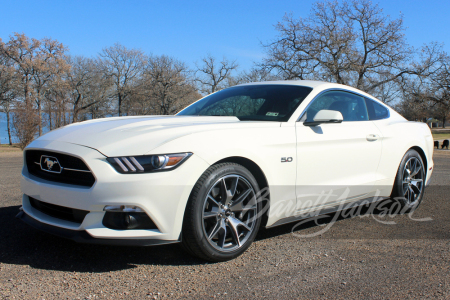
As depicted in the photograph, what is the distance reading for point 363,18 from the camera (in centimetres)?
3152

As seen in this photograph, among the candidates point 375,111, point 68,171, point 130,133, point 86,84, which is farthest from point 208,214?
point 86,84

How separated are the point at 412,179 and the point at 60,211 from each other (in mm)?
4138

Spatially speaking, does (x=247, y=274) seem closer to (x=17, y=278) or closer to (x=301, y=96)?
(x=17, y=278)

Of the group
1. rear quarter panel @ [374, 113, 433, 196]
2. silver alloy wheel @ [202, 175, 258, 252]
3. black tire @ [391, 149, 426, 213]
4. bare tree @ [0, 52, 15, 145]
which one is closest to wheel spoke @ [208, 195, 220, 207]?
silver alloy wheel @ [202, 175, 258, 252]

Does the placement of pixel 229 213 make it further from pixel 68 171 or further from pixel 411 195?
pixel 411 195

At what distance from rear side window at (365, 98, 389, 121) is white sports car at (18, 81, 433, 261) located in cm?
27

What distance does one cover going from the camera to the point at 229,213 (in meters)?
3.01

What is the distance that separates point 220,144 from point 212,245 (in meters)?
0.77

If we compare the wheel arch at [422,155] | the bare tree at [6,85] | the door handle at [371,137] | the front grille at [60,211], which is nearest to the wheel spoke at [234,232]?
the front grille at [60,211]

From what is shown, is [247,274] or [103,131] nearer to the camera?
[247,274]

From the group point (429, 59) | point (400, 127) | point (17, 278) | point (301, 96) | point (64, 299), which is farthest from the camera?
point (429, 59)

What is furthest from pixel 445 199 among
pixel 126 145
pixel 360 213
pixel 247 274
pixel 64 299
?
pixel 64 299

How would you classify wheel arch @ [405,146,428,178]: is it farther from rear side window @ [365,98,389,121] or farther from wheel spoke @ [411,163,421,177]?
rear side window @ [365,98,389,121]

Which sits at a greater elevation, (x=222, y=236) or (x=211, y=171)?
(x=211, y=171)
